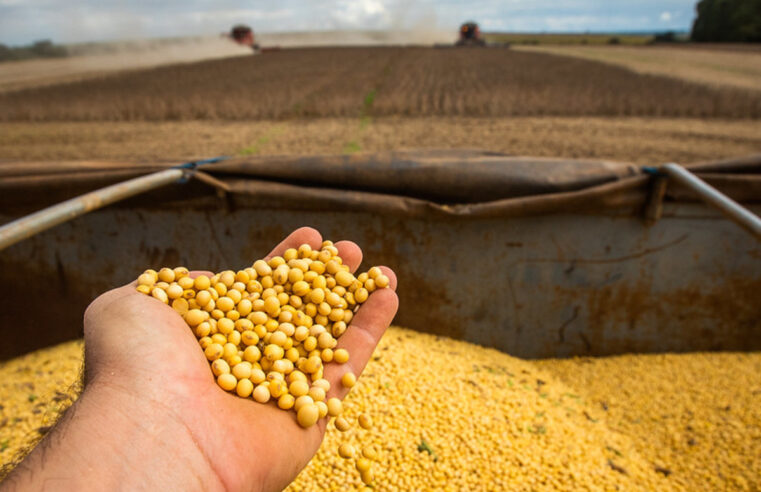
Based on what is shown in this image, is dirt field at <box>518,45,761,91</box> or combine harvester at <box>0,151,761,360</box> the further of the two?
dirt field at <box>518,45,761,91</box>

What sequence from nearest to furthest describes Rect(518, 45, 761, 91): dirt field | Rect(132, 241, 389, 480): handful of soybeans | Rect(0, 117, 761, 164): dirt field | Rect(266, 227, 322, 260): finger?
Rect(132, 241, 389, 480): handful of soybeans → Rect(266, 227, 322, 260): finger → Rect(0, 117, 761, 164): dirt field → Rect(518, 45, 761, 91): dirt field

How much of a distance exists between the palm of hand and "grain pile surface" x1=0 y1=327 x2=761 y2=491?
0.59 m

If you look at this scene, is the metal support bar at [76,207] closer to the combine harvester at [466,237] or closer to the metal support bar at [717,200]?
the combine harvester at [466,237]

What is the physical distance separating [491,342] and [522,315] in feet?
0.90

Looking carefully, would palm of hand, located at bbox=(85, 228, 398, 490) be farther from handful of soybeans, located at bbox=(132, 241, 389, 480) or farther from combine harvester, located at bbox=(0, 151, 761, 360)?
combine harvester, located at bbox=(0, 151, 761, 360)

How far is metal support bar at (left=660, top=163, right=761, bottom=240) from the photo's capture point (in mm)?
2006

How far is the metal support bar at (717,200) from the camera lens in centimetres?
201

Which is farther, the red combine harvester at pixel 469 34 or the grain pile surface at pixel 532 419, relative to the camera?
the red combine harvester at pixel 469 34

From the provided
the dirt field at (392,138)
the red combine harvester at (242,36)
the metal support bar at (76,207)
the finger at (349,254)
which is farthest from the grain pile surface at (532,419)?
the red combine harvester at (242,36)

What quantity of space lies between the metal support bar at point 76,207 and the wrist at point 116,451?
116cm

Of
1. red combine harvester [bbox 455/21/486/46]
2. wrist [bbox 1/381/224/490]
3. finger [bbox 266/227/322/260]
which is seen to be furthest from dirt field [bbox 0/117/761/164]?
red combine harvester [bbox 455/21/486/46]

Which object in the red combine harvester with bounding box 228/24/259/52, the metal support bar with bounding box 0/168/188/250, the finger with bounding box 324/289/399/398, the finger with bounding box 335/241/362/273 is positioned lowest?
the finger with bounding box 324/289/399/398

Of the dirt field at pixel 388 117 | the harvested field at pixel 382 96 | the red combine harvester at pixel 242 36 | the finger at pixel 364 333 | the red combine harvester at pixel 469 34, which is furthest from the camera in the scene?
the red combine harvester at pixel 242 36

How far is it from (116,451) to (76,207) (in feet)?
5.16
